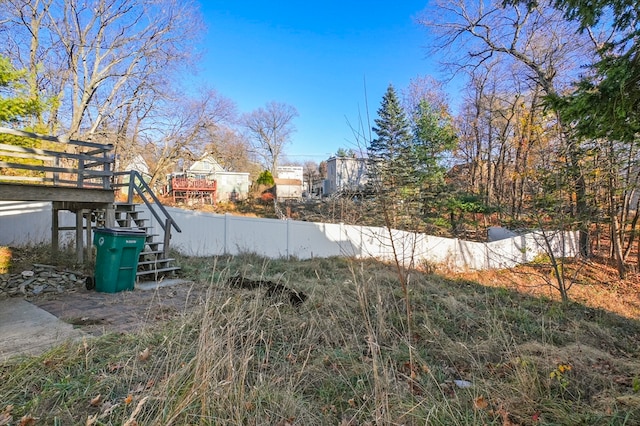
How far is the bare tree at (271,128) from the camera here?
134 feet

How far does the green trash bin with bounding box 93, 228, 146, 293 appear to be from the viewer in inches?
212

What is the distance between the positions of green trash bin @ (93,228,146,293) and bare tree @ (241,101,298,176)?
117ft

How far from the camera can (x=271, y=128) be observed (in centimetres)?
4147

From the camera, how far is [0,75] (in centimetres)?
700

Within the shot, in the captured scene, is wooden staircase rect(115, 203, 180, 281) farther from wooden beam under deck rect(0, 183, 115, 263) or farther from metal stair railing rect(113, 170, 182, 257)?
wooden beam under deck rect(0, 183, 115, 263)

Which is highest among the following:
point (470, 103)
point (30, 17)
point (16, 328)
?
point (30, 17)

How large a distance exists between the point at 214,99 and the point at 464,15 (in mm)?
17158

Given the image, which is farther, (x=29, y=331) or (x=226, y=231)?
(x=226, y=231)

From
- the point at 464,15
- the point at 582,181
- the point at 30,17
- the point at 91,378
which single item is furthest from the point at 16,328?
the point at 30,17

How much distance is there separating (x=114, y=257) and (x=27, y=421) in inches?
154

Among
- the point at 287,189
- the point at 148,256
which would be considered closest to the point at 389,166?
the point at 148,256

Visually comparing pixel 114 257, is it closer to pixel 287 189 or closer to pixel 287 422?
pixel 287 422

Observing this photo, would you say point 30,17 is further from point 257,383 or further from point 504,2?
point 257,383

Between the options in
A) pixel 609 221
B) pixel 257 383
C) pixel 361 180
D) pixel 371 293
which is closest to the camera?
pixel 257 383
